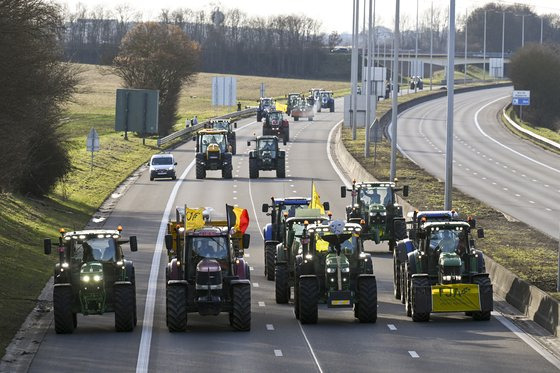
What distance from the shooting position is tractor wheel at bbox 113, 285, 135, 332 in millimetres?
28750

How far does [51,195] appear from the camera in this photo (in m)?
63.5

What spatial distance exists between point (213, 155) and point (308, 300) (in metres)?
46.5

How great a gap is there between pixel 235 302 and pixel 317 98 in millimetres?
120280

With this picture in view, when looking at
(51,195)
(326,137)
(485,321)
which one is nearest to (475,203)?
(51,195)

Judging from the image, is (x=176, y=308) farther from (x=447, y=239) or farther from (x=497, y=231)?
(x=497, y=231)

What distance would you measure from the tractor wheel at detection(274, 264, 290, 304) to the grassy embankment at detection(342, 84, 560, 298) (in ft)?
20.9

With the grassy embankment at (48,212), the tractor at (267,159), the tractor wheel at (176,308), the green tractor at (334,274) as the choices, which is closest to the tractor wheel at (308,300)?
the green tractor at (334,274)

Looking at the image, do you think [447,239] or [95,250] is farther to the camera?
[447,239]

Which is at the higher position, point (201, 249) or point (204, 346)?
point (201, 249)

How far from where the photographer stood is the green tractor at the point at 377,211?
4456 cm

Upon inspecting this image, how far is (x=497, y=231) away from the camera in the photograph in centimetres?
4925

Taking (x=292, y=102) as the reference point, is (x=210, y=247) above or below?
→ below

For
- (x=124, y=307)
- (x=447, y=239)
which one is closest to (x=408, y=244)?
(x=447, y=239)

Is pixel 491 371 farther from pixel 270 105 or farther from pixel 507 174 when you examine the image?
pixel 270 105
